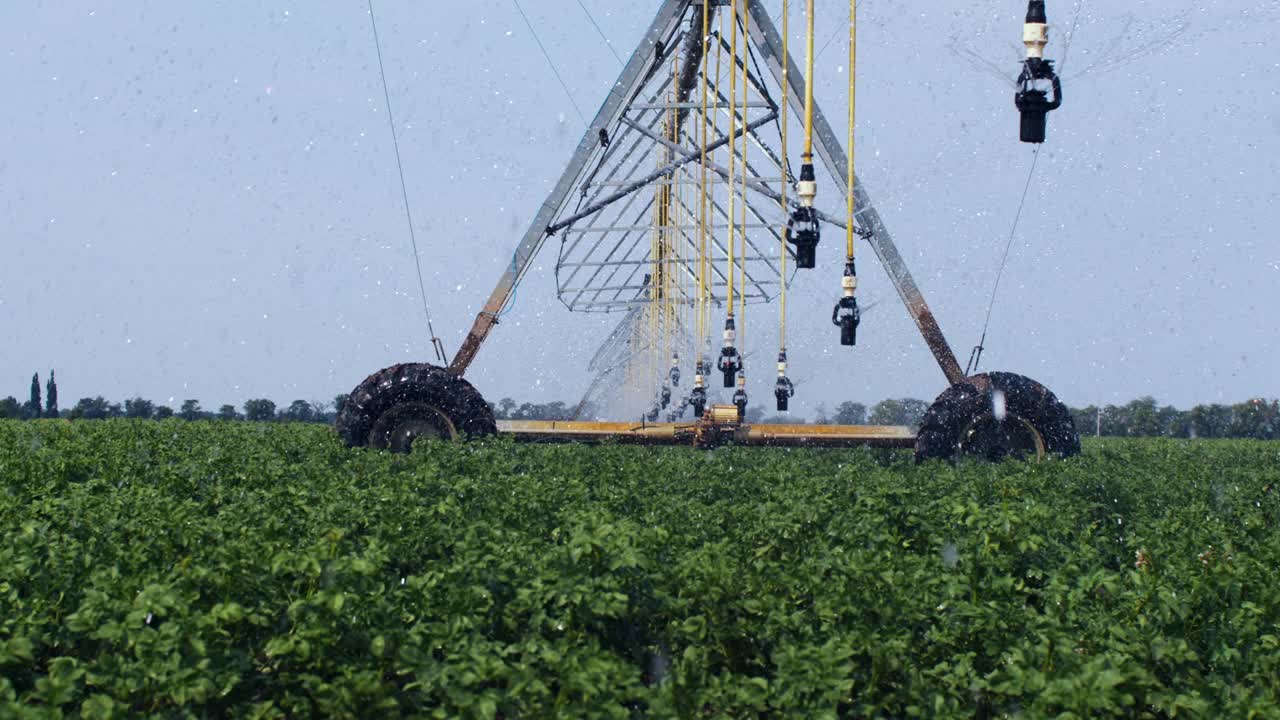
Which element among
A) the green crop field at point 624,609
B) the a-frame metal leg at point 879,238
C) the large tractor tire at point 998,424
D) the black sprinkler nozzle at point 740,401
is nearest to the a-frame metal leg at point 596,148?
the a-frame metal leg at point 879,238

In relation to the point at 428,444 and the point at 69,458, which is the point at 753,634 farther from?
the point at 69,458

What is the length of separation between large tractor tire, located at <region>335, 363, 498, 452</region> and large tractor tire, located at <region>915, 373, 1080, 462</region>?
17.9ft

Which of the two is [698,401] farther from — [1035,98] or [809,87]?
[1035,98]

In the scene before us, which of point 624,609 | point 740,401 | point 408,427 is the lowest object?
point 624,609

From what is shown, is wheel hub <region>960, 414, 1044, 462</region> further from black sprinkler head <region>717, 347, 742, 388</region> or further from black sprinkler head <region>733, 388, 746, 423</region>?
black sprinkler head <region>717, 347, 742, 388</region>

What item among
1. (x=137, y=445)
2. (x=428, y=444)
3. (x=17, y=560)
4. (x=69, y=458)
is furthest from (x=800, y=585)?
(x=137, y=445)

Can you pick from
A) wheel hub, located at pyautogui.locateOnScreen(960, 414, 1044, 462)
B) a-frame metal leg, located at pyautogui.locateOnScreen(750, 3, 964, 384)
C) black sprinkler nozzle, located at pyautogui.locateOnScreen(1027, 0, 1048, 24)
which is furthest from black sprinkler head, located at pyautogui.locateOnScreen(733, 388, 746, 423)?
black sprinkler nozzle, located at pyautogui.locateOnScreen(1027, 0, 1048, 24)

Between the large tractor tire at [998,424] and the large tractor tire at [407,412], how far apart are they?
546 centimetres

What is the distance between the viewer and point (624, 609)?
5789 millimetres

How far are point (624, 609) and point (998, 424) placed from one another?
12.4 metres

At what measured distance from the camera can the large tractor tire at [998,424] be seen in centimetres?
1733

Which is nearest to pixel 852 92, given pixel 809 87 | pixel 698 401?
pixel 809 87

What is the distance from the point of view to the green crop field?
509 centimetres

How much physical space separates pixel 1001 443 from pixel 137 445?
35.7 feet
